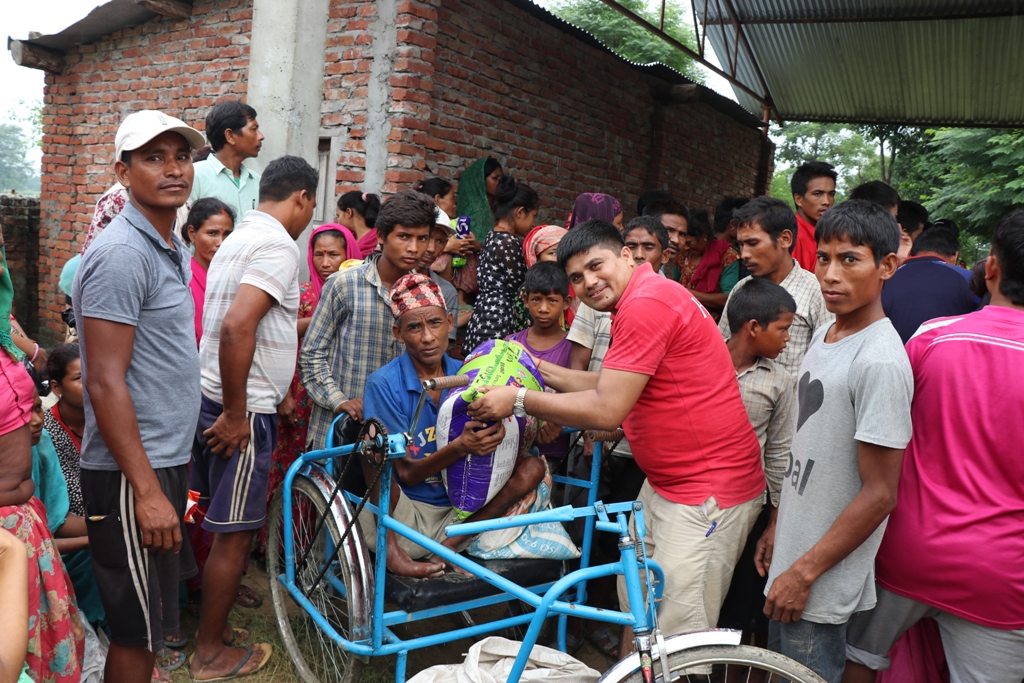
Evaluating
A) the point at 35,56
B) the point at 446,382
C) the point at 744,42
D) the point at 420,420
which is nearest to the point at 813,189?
the point at 420,420

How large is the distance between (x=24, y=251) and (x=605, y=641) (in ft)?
27.5

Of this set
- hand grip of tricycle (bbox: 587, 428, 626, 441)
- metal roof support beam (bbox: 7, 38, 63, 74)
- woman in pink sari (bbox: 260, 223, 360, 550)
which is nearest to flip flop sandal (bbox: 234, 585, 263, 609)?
woman in pink sari (bbox: 260, 223, 360, 550)

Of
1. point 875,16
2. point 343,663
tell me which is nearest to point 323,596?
point 343,663

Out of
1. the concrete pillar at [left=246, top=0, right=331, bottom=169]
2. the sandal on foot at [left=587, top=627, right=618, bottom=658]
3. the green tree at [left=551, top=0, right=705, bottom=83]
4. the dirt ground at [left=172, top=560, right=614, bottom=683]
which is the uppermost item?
the green tree at [left=551, top=0, right=705, bottom=83]

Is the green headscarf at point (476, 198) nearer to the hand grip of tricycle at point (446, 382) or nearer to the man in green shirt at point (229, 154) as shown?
the man in green shirt at point (229, 154)

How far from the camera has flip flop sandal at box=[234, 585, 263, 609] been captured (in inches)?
146

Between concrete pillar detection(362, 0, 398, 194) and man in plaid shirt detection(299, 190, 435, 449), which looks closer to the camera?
man in plaid shirt detection(299, 190, 435, 449)

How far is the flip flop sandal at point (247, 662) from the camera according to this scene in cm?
303

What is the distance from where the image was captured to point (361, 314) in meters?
3.39

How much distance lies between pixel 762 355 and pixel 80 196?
7.72 meters

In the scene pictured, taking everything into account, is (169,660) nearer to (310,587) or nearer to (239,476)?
(310,587)

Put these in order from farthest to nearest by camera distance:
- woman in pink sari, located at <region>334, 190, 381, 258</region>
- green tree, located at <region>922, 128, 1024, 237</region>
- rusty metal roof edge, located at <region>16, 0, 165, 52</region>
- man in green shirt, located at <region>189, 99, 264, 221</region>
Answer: green tree, located at <region>922, 128, 1024, 237</region> → rusty metal roof edge, located at <region>16, 0, 165, 52</region> → woman in pink sari, located at <region>334, 190, 381, 258</region> → man in green shirt, located at <region>189, 99, 264, 221</region>

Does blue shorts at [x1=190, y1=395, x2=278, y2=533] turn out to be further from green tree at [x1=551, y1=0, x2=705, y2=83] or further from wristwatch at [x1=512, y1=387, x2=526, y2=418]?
green tree at [x1=551, y1=0, x2=705, y2=83]

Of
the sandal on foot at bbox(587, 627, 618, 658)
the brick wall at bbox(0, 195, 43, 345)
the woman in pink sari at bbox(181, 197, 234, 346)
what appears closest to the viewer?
the sandal on foot at bbox(587, 627, 618, 658)
